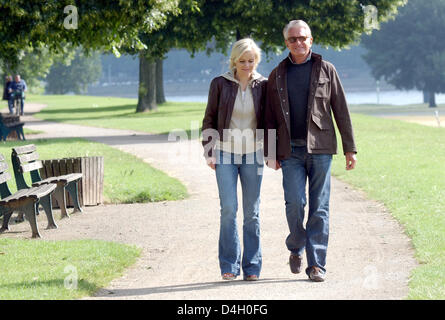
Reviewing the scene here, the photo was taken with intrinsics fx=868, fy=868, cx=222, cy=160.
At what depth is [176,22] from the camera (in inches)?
957

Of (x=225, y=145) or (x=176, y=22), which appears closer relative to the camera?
(x=225, y=145)

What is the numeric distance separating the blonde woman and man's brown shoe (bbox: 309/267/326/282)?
421mm

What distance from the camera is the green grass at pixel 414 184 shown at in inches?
273

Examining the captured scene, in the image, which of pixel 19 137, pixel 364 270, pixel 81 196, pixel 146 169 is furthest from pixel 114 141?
pixel 364 270

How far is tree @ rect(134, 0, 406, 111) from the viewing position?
24047 millimetres

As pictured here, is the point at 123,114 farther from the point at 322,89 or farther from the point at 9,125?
the point at 322,89

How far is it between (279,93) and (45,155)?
12.0 m

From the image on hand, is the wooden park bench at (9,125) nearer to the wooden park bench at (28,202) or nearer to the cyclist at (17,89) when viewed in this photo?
the cyclist at (17,89)

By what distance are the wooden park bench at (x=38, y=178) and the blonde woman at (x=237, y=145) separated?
167 inches

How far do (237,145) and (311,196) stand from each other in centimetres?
75

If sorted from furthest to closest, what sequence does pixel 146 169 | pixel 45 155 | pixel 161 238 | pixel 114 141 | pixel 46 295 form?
pixel 114 141 < pixel 45 155 < pixel 146 169 < pixel 161 238 < pixel 46 295

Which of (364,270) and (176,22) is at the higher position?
(176,22)

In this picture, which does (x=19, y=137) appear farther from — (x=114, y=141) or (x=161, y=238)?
(x=161, y=238)
